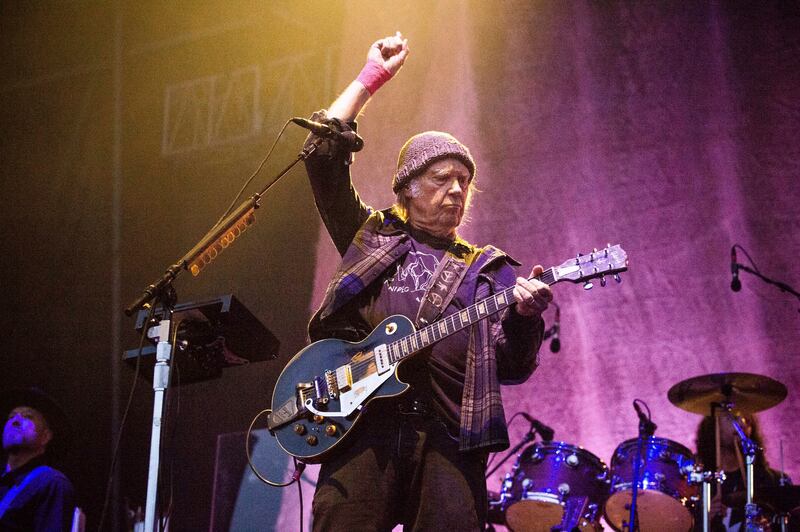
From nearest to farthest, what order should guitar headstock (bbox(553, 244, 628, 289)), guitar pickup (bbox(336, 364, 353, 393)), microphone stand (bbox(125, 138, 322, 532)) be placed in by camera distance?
guitar headstock (bbox(553, 244, 628, 289)) < guitar pickup (bbox(336, 364, 353, 393)) < microphone stand (bbox(125, 138, 322, 532))

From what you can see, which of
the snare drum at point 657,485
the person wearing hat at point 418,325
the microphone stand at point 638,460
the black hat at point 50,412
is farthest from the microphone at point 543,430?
the black hat at point 50,412

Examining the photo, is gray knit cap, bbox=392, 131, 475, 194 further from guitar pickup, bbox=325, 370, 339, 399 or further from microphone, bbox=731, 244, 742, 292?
microphone, bbox=731, 244, 742, 292

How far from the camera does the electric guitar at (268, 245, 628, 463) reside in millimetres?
2836

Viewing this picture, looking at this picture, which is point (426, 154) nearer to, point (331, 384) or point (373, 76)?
point (373, 76)

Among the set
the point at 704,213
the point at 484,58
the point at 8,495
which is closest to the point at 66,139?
the point at 8,495

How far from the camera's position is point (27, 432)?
18.0 ft

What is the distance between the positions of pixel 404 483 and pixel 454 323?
1.82ft

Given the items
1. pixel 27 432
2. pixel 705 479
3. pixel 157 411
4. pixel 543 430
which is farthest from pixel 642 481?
pixel 27 432

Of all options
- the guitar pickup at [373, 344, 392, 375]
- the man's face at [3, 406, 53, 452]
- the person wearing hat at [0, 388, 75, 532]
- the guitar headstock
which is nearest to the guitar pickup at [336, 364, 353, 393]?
the guitar pickup at [373, 344, 392, 375]

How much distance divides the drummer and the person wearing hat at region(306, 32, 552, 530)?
9.05 feet

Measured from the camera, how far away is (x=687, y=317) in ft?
18.1

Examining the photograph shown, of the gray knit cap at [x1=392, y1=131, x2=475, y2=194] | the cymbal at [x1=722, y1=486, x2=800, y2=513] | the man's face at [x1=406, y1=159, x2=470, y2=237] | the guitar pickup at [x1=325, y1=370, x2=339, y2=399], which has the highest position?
the gray knit cap at [x1=392, y1=131, x2=475, y2=194]

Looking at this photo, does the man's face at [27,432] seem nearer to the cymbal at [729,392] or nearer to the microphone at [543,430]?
the microphone at [543,430]

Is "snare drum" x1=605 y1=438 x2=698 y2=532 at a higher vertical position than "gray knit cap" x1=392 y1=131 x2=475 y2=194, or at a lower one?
lower
